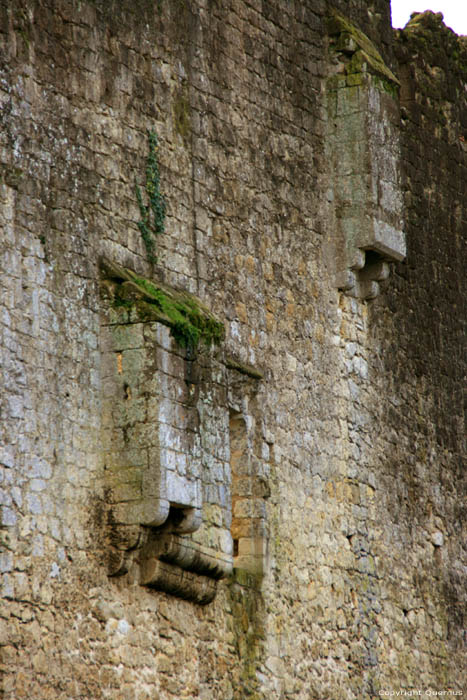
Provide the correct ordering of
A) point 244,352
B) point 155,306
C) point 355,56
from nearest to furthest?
1. point 155,306
2. point 244,352
3. point 355,56

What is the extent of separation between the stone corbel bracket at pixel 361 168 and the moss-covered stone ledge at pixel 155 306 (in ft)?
9.05

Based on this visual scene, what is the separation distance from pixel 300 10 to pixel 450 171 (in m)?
2.96

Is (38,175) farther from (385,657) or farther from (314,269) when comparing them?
(385,657)

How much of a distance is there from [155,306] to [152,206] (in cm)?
98

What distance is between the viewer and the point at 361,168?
14570mm

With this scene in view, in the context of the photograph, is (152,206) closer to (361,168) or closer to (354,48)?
(361,168)

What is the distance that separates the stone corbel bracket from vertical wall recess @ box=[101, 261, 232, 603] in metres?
2.92

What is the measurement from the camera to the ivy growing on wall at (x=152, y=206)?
12078mm

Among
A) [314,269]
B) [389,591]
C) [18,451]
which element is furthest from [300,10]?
[18,451]

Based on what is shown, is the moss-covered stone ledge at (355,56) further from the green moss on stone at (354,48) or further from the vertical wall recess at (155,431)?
the vertical wall recess at (155,431)

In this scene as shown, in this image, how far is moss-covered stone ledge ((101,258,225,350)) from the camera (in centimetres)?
1140

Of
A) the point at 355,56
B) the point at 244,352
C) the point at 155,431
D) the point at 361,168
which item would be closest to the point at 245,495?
the point at 244,352

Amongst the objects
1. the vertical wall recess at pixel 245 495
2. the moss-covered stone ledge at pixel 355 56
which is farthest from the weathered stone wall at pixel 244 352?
the moss-covered stone ledge at pixel 355 56

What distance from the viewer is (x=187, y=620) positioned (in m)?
11.9
